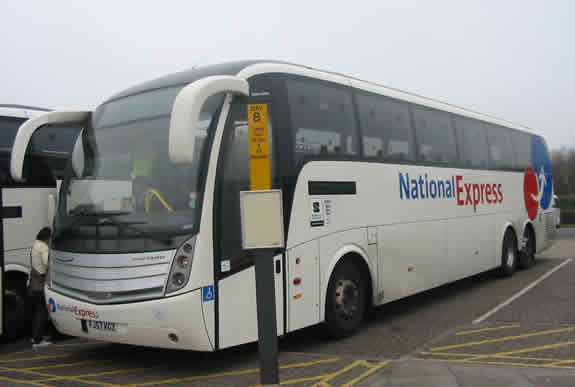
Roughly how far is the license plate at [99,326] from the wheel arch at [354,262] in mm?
2628

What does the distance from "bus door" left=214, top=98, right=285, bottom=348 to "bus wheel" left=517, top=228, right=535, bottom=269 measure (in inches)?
415

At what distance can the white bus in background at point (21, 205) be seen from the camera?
27.8ft

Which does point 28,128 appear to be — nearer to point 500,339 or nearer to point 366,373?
point 366,373

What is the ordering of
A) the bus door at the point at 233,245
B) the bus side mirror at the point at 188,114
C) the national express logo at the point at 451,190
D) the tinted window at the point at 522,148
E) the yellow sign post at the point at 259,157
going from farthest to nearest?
the tinted window at the point at 522,148, the national express logo at the point at 451,190, the bus door at the point at 233,245, the bus side mirror at the point at 188,114, the yellow sign post at the point at 259,157

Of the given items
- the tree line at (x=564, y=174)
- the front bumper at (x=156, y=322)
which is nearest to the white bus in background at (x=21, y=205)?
the front bumper at (x=156, y=322)

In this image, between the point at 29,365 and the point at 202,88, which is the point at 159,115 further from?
the point at 29,365

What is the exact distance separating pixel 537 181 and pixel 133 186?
12.8 metres

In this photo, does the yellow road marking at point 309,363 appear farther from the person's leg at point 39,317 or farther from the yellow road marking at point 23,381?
the person's leg at point 39,317

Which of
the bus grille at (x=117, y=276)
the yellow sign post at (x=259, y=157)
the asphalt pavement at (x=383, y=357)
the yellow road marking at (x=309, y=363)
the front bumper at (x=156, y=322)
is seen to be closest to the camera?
the yellow sign post at (x=259, y=157)

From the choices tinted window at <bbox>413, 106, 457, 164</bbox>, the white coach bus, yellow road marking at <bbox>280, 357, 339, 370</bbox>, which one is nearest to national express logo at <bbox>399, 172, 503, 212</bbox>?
the white coach bus

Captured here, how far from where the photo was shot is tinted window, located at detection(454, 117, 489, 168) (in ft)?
38.4

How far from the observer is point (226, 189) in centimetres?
623

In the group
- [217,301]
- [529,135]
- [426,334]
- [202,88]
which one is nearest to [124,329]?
[217,301]

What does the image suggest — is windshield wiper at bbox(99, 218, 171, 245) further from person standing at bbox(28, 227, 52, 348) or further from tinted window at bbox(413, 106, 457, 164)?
tinted window at bbox(413, 106, 457, 164)
